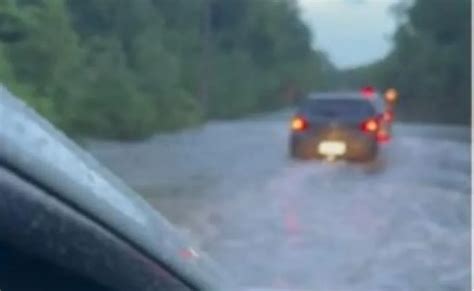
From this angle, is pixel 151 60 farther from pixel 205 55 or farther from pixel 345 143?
pixel 205 55

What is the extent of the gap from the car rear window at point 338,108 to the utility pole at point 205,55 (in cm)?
1039

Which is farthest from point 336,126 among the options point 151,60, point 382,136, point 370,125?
point 151,60

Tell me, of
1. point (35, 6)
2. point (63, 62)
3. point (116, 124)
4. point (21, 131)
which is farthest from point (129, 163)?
point (21, 131)

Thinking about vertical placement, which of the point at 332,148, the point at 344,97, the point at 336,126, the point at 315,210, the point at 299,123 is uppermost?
the point at 344,97

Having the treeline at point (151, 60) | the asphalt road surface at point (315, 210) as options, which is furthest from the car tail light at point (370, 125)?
the treeline at point (151, 60)

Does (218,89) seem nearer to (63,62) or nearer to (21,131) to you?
(63,62)

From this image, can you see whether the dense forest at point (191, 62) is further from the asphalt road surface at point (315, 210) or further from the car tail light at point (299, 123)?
the car tail light at point (299, 123)

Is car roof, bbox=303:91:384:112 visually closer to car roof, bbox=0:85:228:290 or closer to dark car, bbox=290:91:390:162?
dark car, bbox=290:91:390:162

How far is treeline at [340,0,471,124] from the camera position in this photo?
148ft

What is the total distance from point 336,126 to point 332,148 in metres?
0.40

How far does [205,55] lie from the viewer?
3778 cm

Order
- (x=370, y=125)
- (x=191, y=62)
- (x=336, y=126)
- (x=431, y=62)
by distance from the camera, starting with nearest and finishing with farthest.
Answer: (x=336, y=126), (x=370, y=125), (x=191, y=62), (x=431, y=62)

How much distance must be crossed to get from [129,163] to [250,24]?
16626 millimetres

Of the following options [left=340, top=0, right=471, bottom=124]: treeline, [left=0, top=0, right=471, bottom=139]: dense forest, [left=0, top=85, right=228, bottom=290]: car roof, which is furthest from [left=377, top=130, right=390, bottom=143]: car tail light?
[left=0, top=85, right=228, bottom=290]: car roof
